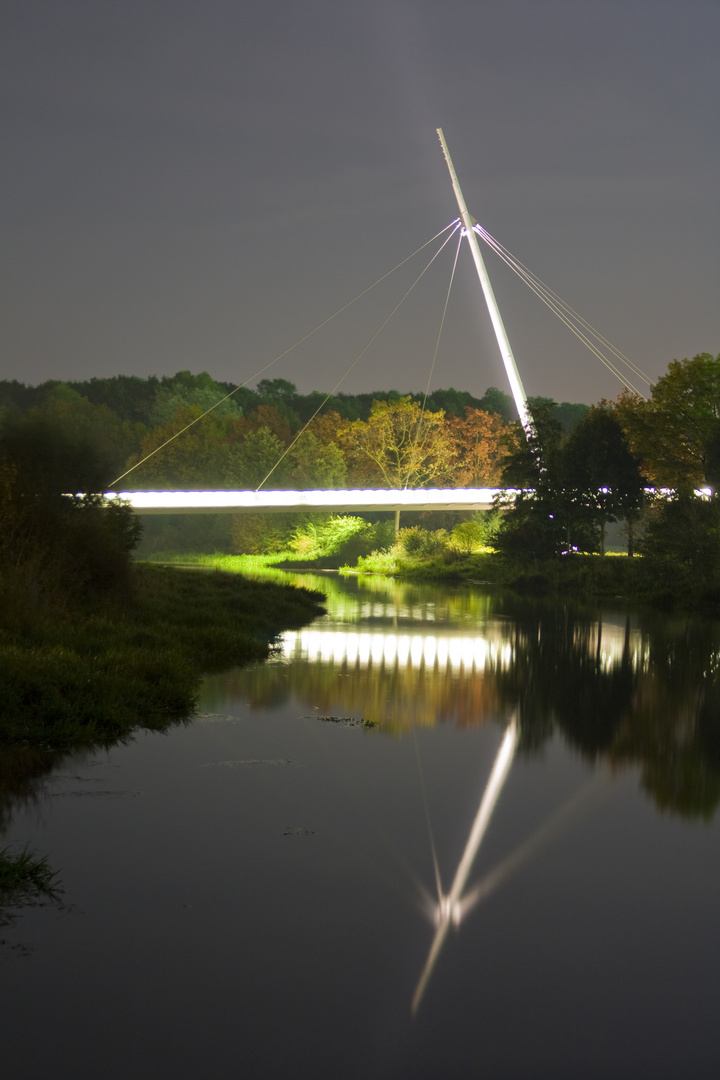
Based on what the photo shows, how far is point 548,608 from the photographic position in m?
31.2

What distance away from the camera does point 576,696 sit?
1352cm

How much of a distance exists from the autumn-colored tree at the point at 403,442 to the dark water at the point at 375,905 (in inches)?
2479

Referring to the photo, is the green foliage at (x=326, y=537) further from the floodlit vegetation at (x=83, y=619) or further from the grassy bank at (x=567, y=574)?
the floodlit vegetation at (x=83, y=619)


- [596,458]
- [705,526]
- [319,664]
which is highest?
[596,458]

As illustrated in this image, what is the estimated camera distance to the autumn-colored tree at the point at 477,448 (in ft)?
273

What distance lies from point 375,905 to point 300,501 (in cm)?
5755

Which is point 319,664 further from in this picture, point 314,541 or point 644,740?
point 314,541

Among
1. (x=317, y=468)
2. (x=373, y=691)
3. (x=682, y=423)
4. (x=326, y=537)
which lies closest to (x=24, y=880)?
(x=373, y=691)

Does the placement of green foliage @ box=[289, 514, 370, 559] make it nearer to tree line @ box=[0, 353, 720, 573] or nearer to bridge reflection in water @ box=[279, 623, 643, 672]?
tree line @ box=[0, 353, 720, 573]

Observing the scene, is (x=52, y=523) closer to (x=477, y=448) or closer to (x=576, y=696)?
(x=576, y=696)

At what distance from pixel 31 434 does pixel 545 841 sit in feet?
49.8

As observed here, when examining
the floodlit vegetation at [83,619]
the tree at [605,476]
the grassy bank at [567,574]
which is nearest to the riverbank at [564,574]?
the grassy bank at [567,574]

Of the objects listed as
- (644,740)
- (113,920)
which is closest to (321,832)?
(113,920)

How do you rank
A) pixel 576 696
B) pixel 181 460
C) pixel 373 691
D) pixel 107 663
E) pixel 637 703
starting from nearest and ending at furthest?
pixel 107 663 < pixel 637 703 < pixel 576 696 < pixel 373 691 < pixel 181 460
